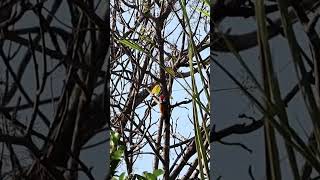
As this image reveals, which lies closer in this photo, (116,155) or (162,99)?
(116,155)

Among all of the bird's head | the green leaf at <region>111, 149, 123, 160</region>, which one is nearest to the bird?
the bird's head

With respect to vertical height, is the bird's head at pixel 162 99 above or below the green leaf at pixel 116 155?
above

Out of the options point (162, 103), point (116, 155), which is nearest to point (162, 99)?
point (162, 103)

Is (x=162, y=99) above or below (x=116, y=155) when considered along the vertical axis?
above

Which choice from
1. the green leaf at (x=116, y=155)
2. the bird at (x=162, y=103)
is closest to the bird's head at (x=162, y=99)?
the bird at (x=162, y=103)

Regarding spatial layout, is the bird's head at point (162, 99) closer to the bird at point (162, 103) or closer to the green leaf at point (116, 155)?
the bird at point (162, 103)

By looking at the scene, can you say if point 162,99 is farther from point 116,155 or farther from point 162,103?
point 116,155

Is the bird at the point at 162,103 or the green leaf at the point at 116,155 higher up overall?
the bird at the point at 162,103

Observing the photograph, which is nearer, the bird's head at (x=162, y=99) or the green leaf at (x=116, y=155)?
the green leaf at (x=116, y=155)

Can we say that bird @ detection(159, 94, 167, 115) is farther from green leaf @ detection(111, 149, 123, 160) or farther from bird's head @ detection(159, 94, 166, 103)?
green leaf @ detection(111, 149, 123, 160)

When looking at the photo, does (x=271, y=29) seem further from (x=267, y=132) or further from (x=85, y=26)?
(x=267, y=132)

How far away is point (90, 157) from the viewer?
1.00 meters

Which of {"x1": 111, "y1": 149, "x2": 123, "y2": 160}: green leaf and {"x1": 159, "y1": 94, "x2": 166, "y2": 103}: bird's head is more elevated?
{"x1": 159, "y1": 94, "x2": 166, "y2": 103}: bird's head

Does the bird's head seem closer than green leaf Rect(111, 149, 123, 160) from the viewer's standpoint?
No
